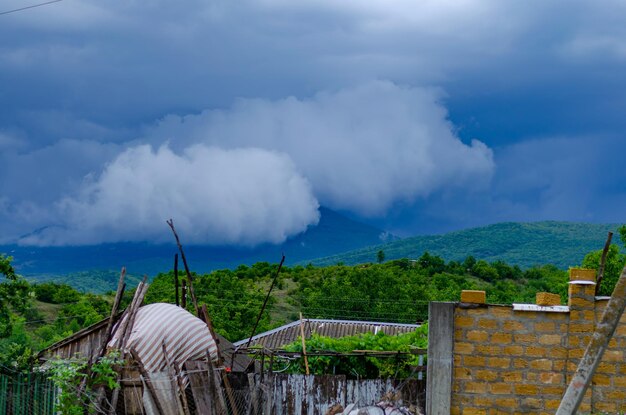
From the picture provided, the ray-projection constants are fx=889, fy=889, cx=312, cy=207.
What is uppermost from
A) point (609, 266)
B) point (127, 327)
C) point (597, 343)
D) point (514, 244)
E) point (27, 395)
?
point (514, 244)

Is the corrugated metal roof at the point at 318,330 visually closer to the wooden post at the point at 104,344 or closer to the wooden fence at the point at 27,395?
the wooden fence at the point at 27,395

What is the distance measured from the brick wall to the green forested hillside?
132m

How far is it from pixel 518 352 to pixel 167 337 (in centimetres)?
579

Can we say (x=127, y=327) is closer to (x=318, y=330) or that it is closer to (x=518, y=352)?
(x=518, y=352)

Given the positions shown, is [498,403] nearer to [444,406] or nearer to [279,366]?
[444,406]

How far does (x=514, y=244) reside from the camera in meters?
164

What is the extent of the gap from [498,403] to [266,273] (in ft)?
222

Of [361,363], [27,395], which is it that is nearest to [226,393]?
[27,395]

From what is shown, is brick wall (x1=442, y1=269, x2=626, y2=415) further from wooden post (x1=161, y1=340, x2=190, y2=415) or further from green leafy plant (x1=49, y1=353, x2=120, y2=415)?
green leafy plant (x1=49, y1=353, x2=120, y2=415)

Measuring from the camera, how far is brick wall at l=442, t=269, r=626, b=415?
39.4 ft

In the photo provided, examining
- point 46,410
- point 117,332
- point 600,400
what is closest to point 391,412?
point 600,400

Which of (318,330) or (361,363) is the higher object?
(318,330)

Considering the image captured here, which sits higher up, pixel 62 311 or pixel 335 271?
pixel 335 271

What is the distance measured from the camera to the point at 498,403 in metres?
12.1
